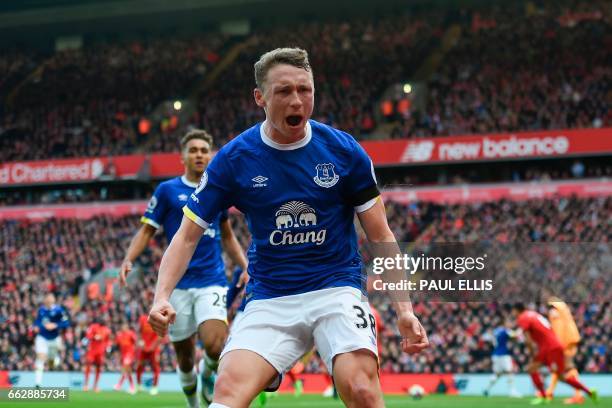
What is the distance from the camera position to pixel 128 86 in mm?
43500

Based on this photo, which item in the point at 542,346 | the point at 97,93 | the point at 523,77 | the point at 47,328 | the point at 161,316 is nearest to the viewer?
the point at 161,316

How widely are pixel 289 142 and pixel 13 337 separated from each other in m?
25.5

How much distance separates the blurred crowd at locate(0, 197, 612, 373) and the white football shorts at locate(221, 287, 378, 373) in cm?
1576

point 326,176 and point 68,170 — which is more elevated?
point 326,176

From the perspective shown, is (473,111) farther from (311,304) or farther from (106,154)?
(311,304)

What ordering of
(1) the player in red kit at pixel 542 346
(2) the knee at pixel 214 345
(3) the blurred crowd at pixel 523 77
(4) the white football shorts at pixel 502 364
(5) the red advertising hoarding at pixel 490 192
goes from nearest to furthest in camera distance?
(2) the knee at pixel 214 345, (1) the player in red kit at pixel 542 346, (4) the white football shorts at pixel 502 364, (5) the red advertising hoarding at pixel 490 192, (3) the blurred crowd at pixel 523 77

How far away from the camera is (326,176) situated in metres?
5.16

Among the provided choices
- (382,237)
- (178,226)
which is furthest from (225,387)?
(178,226)

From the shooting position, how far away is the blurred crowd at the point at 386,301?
22.9m

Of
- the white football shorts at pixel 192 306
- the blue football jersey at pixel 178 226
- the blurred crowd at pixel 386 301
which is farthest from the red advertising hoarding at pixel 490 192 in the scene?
the white football shorts at pixel 192 306

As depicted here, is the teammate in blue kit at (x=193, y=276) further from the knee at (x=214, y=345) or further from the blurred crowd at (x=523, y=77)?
the blurred crowd at (x=523, y=77)

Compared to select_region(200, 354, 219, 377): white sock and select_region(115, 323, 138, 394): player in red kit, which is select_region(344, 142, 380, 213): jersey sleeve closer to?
select_region(200, 354, 219, 377): white sock

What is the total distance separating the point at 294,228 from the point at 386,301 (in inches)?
692

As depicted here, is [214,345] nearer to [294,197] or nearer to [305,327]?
[305,327]
